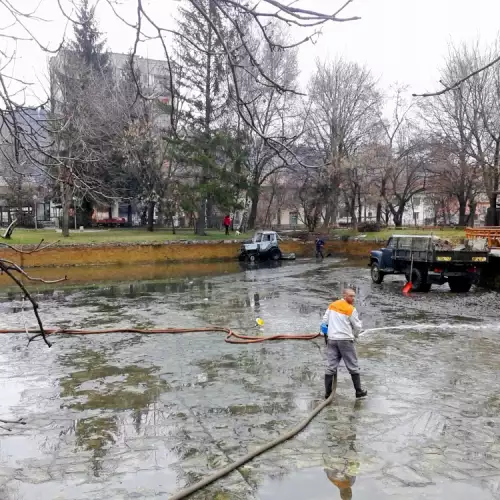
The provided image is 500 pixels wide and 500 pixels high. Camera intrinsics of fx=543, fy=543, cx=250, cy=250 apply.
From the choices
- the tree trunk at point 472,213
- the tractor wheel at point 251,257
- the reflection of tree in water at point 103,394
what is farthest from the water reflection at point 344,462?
the tree trunk at point 472,213

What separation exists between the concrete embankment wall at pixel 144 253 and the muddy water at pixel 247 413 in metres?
16.3

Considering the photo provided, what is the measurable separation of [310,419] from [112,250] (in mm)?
28717

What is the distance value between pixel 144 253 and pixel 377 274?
1719cm

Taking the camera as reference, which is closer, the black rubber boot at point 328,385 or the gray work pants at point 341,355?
the gray work pants at point 341,355

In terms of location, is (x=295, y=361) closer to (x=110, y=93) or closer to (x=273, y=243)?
(x=273, y=243)

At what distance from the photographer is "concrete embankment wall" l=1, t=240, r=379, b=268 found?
31.7 m

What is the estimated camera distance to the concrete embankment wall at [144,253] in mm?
31672

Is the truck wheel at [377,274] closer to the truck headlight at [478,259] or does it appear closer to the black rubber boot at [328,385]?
the truck headlight at [478,259]

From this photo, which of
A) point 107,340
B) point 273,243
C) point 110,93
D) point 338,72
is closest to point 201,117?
point 110,93

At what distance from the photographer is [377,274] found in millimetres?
24266

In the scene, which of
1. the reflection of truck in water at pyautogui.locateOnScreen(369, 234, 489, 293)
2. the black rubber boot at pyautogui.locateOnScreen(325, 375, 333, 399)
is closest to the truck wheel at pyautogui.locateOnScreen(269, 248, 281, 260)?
the reflection of truck in water at pyautogui.locateOnScreen(369, 234, 489, 293)

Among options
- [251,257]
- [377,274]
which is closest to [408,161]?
[251,257]

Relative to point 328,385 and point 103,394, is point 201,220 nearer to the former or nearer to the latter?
point 103,394

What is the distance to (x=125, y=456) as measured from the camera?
652 centimetres
